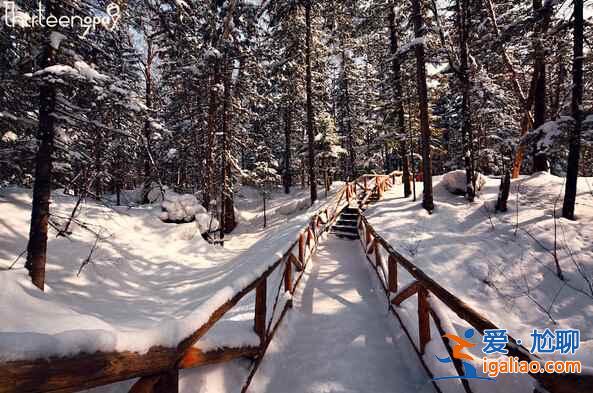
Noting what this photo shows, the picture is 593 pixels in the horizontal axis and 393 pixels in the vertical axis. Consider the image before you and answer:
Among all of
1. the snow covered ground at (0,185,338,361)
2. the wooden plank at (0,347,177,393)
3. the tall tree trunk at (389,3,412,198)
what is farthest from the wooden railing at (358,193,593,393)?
the tall tree trunk at (389,3,412,198)

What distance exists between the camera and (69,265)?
717cm

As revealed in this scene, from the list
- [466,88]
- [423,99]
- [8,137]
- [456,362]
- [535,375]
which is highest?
[466,88]

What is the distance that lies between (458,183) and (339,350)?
14.9m

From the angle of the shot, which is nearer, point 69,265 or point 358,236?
point 69,265

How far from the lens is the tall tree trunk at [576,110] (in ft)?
29.3

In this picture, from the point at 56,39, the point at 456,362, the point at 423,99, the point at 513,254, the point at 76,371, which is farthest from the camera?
the point at 423,99

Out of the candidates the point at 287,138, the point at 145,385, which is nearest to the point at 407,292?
the point at 145,385

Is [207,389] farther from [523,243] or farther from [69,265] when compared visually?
[523,243]

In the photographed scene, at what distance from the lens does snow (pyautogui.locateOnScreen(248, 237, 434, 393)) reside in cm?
343

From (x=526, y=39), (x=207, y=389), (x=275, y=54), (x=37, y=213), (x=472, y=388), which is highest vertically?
(x=275, y=54)

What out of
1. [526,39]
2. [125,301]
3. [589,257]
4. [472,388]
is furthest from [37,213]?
[526,39]

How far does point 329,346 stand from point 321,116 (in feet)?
74.4

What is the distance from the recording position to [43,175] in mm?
5914

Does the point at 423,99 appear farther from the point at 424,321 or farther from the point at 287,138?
the point at 287,138
